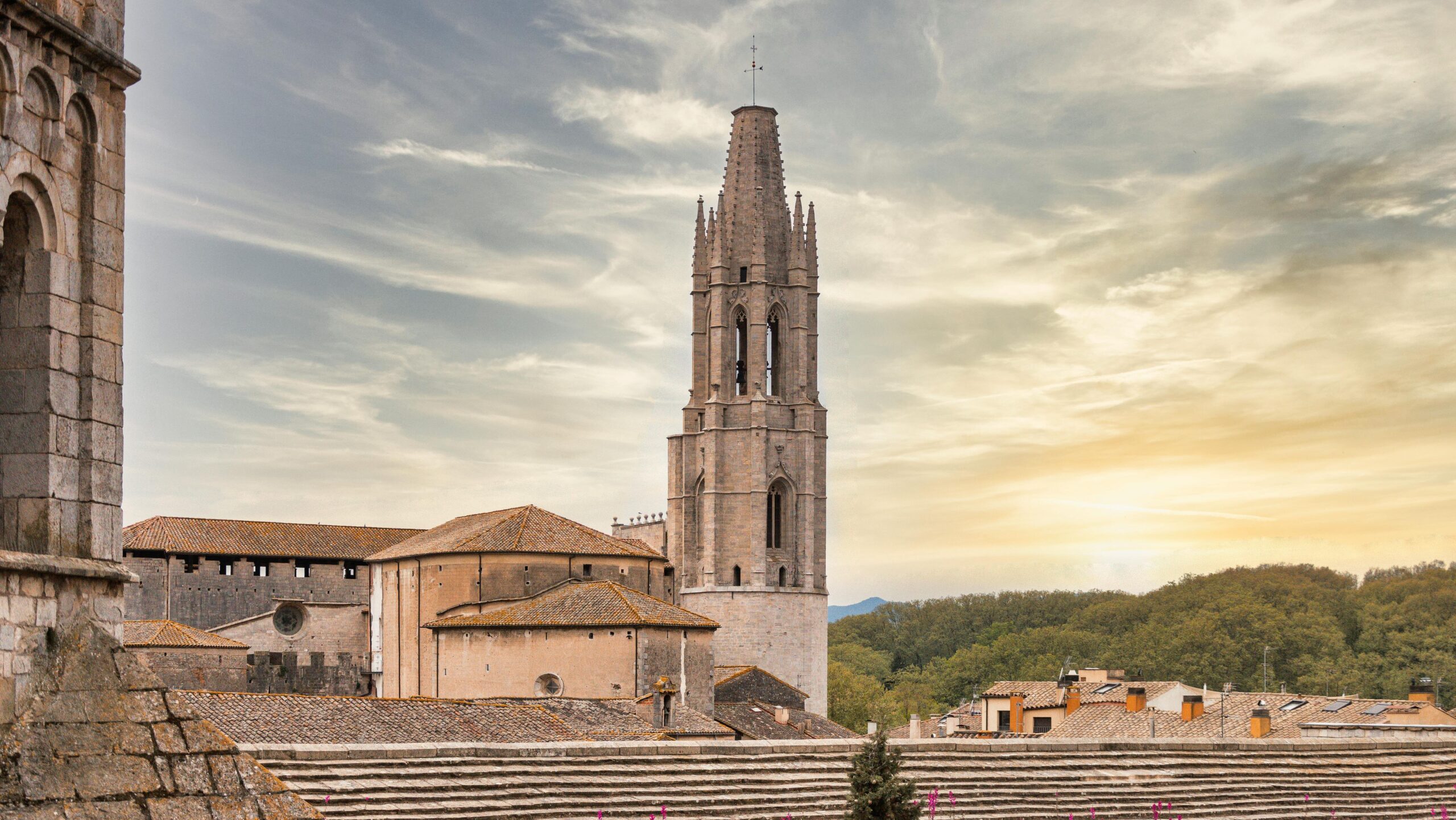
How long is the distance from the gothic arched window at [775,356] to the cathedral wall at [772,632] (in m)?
9.33

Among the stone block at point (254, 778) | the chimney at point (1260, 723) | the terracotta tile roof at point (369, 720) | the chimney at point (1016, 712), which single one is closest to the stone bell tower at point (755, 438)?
the chimney at point (1016, 712)

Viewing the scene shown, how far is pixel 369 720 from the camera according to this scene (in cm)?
3108

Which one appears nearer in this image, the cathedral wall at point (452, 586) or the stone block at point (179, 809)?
the stone block at point (179, 809)

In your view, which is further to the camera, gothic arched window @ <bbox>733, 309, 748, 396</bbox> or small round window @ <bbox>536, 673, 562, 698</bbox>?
gothic arched window @ <bbox>733, 309, 748, 396</bbox>

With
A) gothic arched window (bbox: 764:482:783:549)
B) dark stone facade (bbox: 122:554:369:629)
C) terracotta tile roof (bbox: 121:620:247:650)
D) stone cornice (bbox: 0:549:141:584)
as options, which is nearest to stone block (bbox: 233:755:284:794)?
stone cornice (bbox: 0:549:141:584)

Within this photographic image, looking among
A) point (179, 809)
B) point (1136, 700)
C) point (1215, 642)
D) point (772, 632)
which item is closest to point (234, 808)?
point (179, 809)

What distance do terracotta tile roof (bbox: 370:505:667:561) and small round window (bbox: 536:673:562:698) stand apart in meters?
8.86

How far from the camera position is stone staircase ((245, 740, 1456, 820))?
17406mm

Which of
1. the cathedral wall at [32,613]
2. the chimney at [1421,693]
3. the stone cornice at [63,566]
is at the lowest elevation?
the chimney at [1421,693]

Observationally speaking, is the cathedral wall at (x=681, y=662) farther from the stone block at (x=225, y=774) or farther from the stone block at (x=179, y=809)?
the stone block at (x=179, y=809)

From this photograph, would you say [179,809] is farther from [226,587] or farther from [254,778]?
[226,587]

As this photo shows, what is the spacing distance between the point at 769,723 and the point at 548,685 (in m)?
8.34

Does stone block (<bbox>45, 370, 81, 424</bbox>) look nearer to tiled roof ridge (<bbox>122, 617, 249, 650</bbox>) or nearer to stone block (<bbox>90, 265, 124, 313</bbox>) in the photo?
stone block (<bbox>90, 265, 124, 313</bbox>)

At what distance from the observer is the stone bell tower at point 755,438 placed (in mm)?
68438
